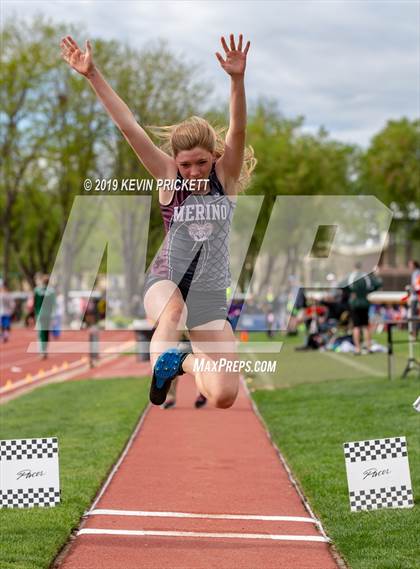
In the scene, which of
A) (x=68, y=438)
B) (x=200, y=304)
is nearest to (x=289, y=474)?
(x=68, y=438)

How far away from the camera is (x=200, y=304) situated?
537cm

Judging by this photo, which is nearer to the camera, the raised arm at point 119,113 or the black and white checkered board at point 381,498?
the raised arm at point 119,113

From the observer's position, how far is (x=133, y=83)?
36312 mm

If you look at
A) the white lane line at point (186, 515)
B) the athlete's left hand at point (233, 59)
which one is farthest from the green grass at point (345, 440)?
the athlete's left hand at point (233, 59)

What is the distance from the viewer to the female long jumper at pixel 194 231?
16.8ft

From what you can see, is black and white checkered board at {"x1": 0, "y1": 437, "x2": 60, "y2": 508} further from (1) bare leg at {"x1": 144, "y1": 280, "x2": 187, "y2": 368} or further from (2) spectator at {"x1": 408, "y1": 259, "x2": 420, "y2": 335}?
→ (2) spectator at {"x1": 408, "y1": 259, "x2": 420, "y2": 335}

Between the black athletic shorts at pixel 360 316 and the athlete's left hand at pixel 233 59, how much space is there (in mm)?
14962

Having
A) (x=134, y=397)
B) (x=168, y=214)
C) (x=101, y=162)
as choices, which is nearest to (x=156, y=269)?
(x=168, y=214)

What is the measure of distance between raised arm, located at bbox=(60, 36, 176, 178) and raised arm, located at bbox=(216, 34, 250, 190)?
0.31 metres

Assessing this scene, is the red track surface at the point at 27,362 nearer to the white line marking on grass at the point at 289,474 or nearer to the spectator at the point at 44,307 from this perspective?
the spectator at the point at 44,307

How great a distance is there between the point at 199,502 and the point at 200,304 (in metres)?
3.03

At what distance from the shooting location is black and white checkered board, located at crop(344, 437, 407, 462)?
7012mm

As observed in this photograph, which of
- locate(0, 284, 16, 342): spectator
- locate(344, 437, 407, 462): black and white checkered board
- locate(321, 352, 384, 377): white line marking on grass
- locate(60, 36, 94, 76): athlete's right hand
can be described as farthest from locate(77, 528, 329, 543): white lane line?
locate(0, 284, 16, 342): spectator

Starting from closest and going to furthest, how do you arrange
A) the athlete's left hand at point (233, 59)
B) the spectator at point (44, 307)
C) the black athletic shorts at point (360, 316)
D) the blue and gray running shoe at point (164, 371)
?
the athlete's left hand at point (233, 59) → the blue and gray running shoe at point (164, 371) → the black athletic shorts at point (360, 316) → the spectator at point (44, 307)
